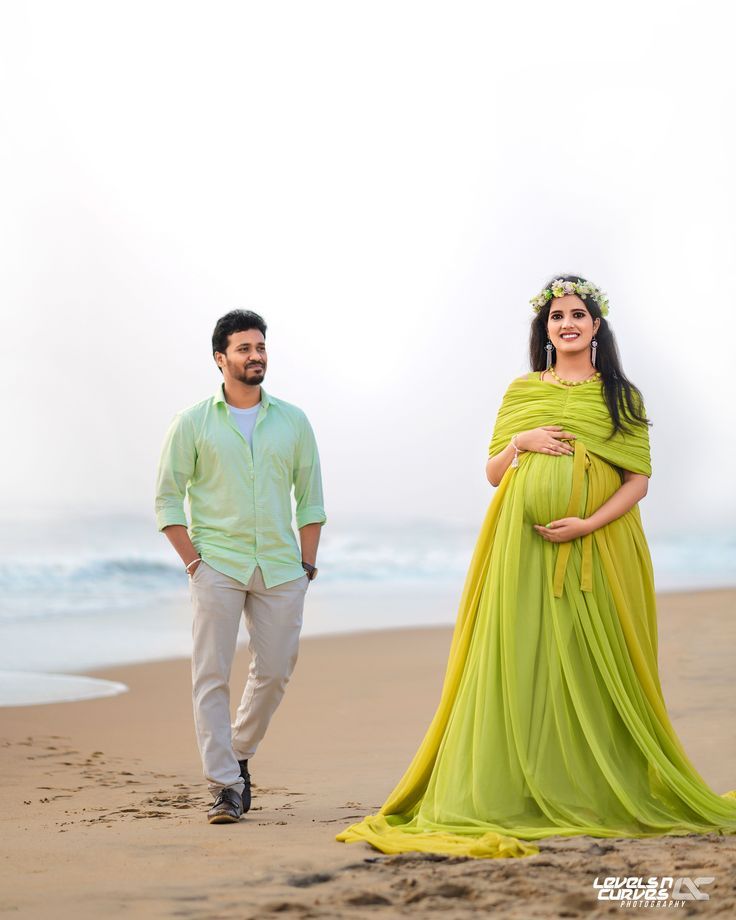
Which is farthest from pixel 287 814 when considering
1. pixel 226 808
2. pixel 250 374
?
pixel 250 374

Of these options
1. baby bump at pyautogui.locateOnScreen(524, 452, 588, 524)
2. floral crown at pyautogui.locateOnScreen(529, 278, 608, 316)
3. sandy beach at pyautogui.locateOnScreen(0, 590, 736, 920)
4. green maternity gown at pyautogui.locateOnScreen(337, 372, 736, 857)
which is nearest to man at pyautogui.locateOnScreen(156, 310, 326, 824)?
sandy beach at pyautogui.locateOnScreen(0, 590, 736, 920)

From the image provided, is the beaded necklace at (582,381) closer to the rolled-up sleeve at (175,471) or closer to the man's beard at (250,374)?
the man's beard at (250,374)

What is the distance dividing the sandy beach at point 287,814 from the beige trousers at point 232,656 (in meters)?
0.27

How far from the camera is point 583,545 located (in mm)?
4281

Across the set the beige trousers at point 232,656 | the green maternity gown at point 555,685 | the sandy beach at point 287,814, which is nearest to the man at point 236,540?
the beige trousers at point 232,656

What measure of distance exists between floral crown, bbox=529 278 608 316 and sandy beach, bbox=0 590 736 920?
184 cm

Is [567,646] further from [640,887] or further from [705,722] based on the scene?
[705,722]

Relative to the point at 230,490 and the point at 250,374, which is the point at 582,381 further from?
the point at 230,490

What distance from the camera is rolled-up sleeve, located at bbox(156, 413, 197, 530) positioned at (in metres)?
4.63

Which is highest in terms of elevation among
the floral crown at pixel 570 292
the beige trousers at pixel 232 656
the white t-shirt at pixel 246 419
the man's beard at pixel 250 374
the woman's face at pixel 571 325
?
the floral crown at pixel 570 292

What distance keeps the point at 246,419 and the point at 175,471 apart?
34 centimetres

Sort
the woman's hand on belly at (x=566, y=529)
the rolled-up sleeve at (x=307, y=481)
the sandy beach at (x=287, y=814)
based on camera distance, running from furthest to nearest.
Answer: the rolled-up sleeve at (x=307, y=481) → the woman's hand on belly at (x=566, y=529) → the sandy beach at (x=287, y=814)

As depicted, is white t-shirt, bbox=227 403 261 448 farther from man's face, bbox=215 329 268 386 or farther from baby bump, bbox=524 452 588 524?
baby bump, bbox=524 452 588 524

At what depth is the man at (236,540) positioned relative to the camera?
4.52 m
